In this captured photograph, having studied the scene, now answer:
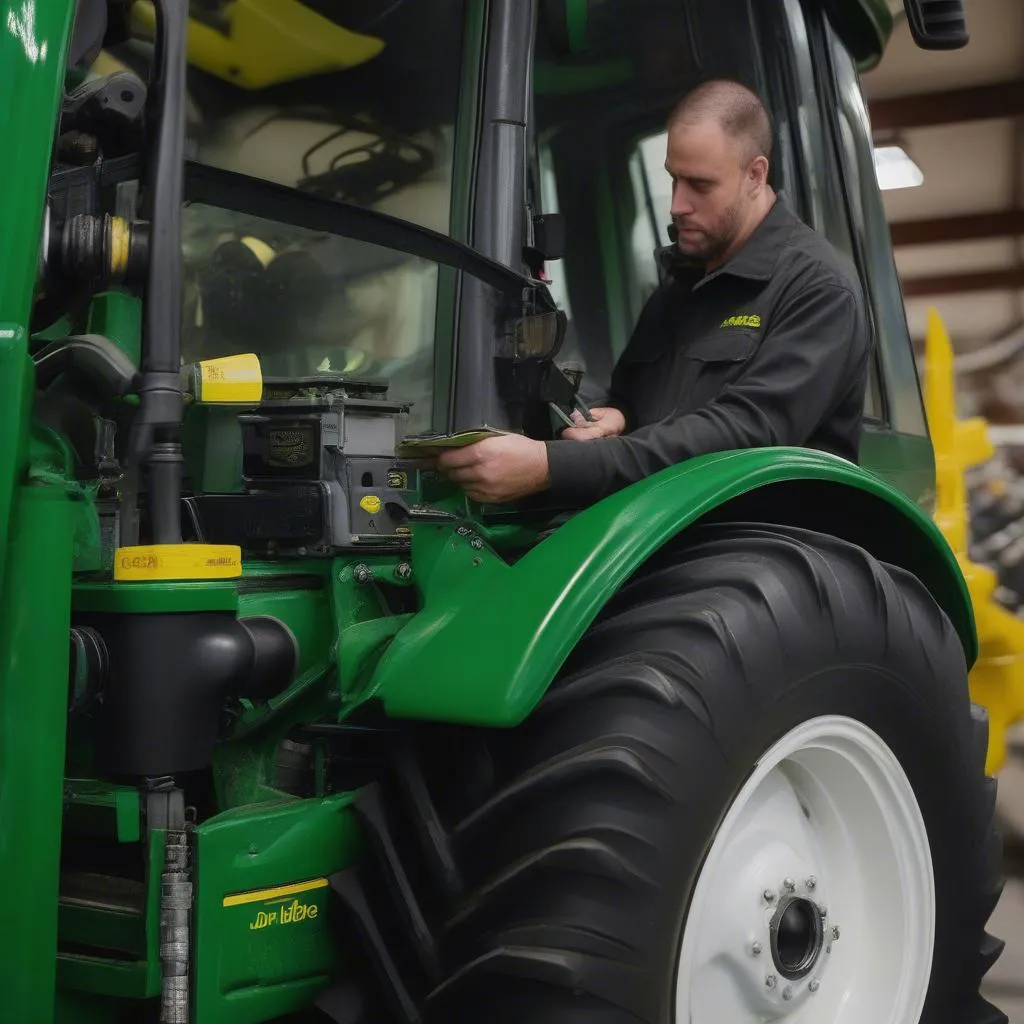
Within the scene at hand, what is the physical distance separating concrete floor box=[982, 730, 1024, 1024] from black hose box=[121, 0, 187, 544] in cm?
224

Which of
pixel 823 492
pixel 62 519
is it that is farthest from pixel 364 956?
pixel 823 492

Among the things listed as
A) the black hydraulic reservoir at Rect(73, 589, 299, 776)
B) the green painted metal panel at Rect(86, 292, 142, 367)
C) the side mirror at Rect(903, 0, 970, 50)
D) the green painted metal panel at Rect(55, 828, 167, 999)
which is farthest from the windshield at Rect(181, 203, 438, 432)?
the side mirror at Rect(903, 0, 970, 50)

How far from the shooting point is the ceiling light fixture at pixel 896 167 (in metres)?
13.1

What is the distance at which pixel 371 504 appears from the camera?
2.16 metres

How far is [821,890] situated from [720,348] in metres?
0.98

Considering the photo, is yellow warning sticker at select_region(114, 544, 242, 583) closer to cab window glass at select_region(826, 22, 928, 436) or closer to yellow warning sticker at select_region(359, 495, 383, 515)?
yellow warning sticker at select_region(359, 495, 383, 515)

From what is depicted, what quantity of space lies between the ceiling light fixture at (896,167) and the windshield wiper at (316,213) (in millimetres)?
11649

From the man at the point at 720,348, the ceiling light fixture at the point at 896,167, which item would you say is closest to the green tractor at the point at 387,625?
the man at the point at 720,348

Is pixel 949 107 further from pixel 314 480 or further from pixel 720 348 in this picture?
pixel 314 480

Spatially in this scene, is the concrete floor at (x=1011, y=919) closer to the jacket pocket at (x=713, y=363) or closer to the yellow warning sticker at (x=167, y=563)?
the jacket pocket at (x=713, y=363)

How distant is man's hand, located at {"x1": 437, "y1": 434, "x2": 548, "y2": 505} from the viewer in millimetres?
2033

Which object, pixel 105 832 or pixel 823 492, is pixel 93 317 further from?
pixel 823 492

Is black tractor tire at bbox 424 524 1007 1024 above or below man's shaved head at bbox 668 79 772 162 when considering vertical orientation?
below

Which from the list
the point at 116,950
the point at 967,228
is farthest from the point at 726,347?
the point at 967,228
